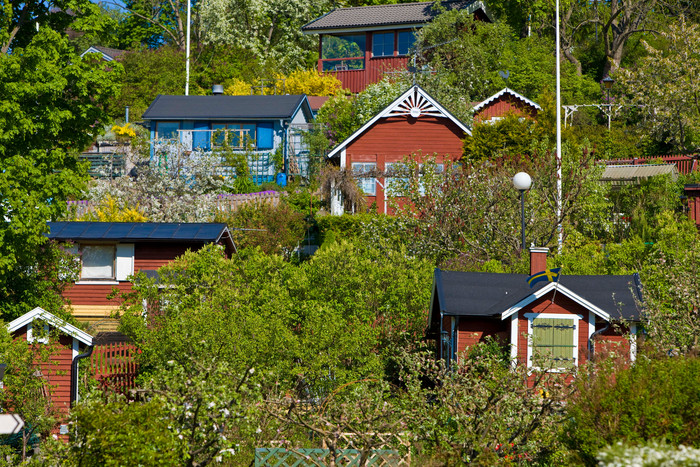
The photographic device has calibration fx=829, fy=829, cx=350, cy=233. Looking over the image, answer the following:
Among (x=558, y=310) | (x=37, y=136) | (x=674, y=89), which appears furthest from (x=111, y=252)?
(x=674, y=89)

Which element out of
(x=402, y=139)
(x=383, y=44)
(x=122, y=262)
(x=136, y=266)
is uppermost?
(x=383, y=44)

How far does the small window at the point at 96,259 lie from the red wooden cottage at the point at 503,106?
62.0 ft

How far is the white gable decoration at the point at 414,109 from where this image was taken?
111ft

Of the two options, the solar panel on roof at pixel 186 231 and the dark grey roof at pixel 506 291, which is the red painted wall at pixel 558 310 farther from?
the solar panel on roof at pixel 186 231

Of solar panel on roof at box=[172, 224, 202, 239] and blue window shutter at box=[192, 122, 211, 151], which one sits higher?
blue window shutter at box=[192, 122, 211, 151]

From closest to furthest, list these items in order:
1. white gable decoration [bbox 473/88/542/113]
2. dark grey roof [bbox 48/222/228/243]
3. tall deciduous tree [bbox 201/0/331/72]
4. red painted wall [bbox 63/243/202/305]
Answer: dark grey roof [bbox 48/222/228/243] < red painted wall [bbox 63/243/202/305] < white gable decoration [bbox 473/88/542/113] < tall deciduous tree [bbox 201/0/331/72]

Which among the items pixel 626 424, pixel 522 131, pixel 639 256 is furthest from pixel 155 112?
pixel 626 424

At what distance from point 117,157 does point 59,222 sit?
45.6ft

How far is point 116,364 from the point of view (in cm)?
1939

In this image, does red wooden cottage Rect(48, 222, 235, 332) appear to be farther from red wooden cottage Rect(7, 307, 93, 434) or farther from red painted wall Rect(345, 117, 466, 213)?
red painted wall Rect(345, 117, 466, 213)

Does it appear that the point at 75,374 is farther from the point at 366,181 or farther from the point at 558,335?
the point at 366,181

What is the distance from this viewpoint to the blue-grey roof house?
129 feet

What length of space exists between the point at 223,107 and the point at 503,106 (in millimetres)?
13597

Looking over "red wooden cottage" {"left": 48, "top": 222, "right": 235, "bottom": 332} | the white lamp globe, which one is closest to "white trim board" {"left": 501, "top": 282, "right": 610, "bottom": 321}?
the white lamp globe
